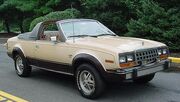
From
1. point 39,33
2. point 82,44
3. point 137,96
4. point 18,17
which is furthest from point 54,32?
point 18,17

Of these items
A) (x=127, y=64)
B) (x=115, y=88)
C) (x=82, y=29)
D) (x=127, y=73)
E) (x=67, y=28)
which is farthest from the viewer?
(x=82, y=29)

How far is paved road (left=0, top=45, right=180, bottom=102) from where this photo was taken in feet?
24.2

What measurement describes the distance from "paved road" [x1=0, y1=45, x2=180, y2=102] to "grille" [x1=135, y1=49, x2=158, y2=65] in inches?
27.6

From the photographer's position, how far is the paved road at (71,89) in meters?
7.38

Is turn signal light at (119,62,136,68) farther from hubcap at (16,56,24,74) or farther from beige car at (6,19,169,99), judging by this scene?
hubcap at (16,56,24,74)

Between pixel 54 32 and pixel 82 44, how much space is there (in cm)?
193

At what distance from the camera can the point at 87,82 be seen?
24.6 feet

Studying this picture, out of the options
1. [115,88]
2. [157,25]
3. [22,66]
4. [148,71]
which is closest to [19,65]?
[22,66]

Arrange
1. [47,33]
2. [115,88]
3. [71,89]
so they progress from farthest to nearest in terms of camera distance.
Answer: [47,33] → [71,89] → [115,88]

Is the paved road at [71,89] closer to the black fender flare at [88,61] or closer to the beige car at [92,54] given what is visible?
the beige car at [92,54]

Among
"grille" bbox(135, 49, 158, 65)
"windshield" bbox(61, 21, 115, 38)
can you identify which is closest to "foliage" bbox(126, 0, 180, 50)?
"windshield" bbox(61, 21, 115, 38)

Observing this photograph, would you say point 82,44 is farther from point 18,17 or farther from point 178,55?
point 18,17

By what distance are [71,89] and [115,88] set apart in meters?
0.97

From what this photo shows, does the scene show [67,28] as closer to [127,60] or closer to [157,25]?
[127,60]
